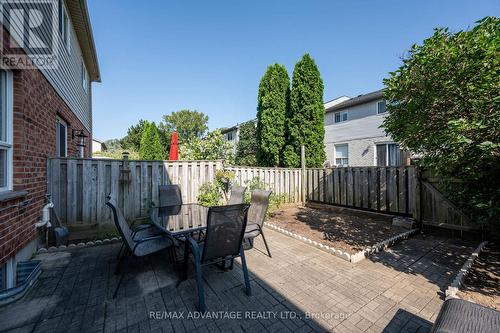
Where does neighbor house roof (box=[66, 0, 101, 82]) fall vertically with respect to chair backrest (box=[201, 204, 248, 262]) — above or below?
above

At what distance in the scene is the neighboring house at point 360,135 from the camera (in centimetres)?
1157

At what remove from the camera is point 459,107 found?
2.81 metres

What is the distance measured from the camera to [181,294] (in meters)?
2.46

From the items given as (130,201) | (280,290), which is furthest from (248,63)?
(280,290)

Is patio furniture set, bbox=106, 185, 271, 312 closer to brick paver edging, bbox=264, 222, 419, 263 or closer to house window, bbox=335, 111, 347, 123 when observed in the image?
brick paver edging, bbox=264, 222, 419, 263

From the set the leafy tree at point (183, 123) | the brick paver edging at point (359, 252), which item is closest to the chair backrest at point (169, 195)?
the brick paver edging at point (359, 252)

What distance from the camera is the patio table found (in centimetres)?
275

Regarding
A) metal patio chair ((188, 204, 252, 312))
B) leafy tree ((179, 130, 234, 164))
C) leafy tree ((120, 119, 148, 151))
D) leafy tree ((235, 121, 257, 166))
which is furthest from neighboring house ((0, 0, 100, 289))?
leafy tree ((120, 119, 148, 151))

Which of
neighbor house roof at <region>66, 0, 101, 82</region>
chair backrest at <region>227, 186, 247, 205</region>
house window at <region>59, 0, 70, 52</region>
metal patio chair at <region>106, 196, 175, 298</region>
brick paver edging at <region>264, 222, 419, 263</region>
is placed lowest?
brick paver edging at <region>264, 222, 419, 263</region>

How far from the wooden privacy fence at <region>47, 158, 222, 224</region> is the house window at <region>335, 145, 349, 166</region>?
1054 cm

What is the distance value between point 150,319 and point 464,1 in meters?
8.11

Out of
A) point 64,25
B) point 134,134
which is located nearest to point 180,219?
point 64,25

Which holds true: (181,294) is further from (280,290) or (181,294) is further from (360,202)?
(360,202)

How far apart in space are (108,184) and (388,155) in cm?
1260
